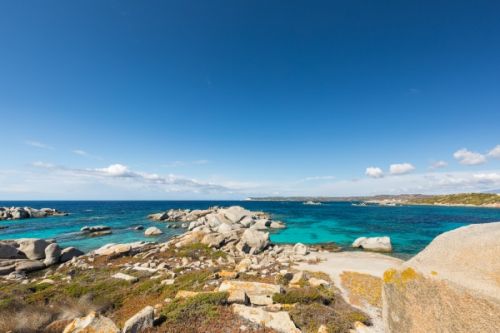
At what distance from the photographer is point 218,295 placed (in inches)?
423

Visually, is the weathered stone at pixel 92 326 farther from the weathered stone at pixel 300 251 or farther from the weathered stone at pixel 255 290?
the weathered stone at pixel 300 251

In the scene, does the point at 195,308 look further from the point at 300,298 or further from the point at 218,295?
the point at 300,298

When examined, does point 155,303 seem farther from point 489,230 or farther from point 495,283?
point 489,230

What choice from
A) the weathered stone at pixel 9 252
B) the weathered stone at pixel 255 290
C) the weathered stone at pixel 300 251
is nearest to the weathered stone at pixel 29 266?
the weathered stone at pixel 9 252

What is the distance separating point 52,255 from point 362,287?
3124 centimetres

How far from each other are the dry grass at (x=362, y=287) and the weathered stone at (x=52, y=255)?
29.8m

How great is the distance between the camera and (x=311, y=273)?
61.8ft

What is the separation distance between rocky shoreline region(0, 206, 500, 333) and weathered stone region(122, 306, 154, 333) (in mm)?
32

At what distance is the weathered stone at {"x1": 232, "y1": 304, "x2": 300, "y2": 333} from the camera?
857 centimetres

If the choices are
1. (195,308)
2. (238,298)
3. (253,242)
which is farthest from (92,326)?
(253,242)

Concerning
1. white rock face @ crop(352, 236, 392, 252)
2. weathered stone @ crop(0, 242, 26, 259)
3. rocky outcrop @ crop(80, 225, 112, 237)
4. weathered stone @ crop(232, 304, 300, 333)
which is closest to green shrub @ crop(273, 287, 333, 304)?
weathered stone @ crop(232, 304, 300, 333)

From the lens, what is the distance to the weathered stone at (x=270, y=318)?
28.1 feet

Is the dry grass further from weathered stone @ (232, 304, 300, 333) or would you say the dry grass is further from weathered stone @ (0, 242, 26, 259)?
weathered stone @ (0, 242, 26, 259)

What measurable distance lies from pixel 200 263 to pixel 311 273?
425 inches
